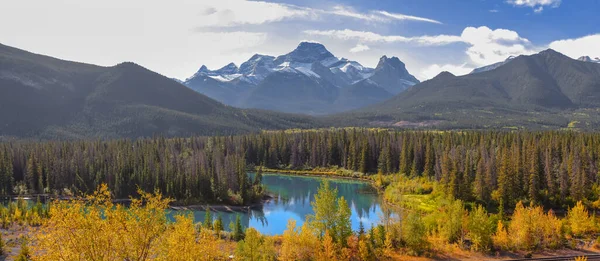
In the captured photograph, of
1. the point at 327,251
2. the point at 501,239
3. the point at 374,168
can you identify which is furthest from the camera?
the point at 374,168

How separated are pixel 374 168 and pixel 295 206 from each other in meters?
53.2

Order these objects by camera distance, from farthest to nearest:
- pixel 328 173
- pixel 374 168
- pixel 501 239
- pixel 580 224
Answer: pixel 328 173 < pixel 374 168 < pixel 580 224 < pixel 501 239

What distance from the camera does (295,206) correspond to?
351ft

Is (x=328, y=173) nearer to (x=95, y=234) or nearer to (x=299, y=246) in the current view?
(x=299, y=246)

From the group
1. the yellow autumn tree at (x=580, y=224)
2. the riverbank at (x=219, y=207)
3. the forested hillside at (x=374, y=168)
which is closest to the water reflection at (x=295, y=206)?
the riverbank at (x=219, y=207)

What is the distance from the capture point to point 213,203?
3976 inches

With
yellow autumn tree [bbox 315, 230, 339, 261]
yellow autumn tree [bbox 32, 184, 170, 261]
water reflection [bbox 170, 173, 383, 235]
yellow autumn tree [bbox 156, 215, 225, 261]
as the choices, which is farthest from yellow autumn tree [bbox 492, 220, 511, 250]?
yellow autumn tree [bbox 32, 184, 170, 261]

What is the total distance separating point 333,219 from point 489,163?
53982 mm

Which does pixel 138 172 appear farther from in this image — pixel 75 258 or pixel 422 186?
pixel 75 258

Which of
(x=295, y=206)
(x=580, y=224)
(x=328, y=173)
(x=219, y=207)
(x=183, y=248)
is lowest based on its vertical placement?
(x=295, y=206)

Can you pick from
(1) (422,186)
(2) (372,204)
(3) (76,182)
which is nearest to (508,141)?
(1) (422,186)

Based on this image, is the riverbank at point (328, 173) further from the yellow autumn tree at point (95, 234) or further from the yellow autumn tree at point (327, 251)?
the yellow autumn tree at point (95, 234)

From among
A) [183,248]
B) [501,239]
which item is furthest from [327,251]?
[183,248]

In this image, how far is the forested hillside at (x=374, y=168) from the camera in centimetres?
9125
